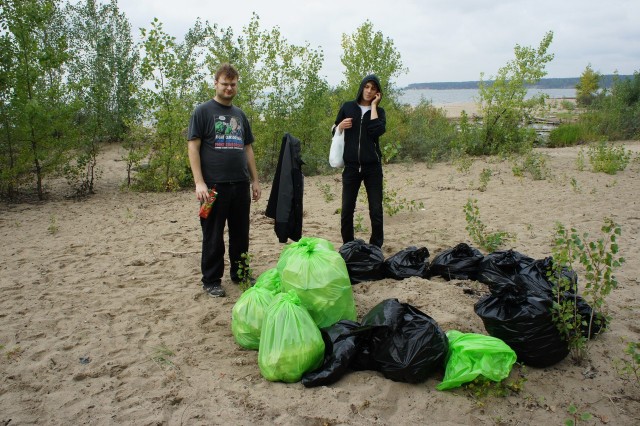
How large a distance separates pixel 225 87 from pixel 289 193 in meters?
1.11

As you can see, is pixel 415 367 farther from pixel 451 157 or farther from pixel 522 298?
pixel 451 157

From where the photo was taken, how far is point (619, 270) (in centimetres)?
444

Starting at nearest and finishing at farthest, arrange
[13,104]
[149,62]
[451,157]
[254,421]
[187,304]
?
[254,421] < [187,304] < [13,104] < [149,62] < [451,157]

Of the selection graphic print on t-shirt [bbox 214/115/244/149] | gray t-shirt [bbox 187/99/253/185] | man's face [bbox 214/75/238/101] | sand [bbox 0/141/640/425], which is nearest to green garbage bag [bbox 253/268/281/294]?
sand [bbox 0/141/640/425]

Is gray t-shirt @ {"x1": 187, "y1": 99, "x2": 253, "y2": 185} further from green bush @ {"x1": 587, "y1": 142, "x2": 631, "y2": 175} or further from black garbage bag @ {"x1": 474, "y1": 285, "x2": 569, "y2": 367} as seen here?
green bush @ {"x1": 587, "y1": 142, "x2": 631, "y2": 175}

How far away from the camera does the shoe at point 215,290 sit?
4152mm

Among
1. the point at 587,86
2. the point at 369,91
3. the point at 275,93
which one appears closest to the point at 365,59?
the point at 275,93

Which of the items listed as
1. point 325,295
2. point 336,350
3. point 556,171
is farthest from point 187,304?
point 556,171

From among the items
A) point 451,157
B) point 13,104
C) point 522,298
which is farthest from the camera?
point 451,157

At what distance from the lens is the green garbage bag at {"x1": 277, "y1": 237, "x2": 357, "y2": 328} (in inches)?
126

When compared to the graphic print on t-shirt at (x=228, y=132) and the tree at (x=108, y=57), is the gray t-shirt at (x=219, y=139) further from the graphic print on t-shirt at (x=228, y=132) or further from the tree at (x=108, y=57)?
the tree at (x=108, y=57)

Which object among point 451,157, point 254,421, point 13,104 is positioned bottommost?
point 254,421

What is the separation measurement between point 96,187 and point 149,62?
297 centimetres

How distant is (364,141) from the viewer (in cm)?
464
